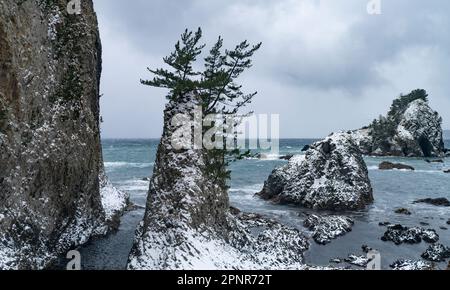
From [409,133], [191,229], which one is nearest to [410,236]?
[191,229]

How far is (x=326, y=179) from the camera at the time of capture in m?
43.2

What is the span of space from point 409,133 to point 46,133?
103 metres

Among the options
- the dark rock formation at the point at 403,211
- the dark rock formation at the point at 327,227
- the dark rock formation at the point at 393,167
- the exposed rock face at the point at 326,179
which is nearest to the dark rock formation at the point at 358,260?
the dark rock formation at the point at 327,227

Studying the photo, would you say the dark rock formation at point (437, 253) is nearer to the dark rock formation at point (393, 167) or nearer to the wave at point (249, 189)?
the wave at point (249, 189)

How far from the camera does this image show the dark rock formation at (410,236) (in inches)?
1155

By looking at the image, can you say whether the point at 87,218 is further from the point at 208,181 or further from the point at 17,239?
the point at 208,181

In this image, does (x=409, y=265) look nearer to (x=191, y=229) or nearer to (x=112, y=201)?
(x=191, y=229)

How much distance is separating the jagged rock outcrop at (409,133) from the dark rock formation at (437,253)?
86593mm

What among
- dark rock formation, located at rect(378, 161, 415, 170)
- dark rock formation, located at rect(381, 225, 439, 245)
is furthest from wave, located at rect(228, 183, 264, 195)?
dark rock formation, located at rect(378, 161, 415, 170)

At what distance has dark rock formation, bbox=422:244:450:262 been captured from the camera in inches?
1006

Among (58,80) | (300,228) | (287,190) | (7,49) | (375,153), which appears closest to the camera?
(7,49)

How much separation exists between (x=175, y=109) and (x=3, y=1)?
11042 millimetres

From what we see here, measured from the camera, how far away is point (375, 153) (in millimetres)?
112188
